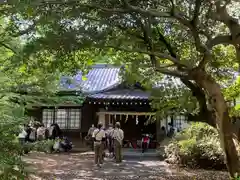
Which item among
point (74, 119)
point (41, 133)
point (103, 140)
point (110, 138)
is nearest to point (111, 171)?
point (103, 140)

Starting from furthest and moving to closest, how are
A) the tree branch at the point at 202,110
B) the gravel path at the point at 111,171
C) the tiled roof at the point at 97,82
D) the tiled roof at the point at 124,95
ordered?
1. the tiled roof at the point at 97,82
2. the tiled roof at the point at 124,95
3. the gravel path at the point at 111,171
4. the tree branch at the point at 202,110

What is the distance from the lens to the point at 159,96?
10211 millimetres

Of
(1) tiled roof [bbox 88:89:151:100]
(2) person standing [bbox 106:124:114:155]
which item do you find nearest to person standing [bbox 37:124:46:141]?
(1) tiled roof [bbox 88:89:151:100]

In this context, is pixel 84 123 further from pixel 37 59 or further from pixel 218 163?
pixel 37 59

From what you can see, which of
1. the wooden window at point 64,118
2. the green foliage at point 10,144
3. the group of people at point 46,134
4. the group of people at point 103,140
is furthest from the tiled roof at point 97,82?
the green foliage at point 10,144

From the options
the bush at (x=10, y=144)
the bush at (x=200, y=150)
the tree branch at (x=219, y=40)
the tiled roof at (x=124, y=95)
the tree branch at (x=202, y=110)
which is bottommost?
Answer: the bush at (x=200, y=150)

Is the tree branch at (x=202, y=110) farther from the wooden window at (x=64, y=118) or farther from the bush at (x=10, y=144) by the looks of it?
the wooden window at (x=64, y=118)

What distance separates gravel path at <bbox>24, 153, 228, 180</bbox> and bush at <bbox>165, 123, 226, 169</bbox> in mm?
581

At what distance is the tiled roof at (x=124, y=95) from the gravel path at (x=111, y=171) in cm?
465

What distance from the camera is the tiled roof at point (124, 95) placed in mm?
18891

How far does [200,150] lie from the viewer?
42.4 ft

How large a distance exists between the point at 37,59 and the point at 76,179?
4.19 metres

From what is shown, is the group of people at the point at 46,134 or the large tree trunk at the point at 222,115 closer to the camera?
the large tree trunk at the point at 222,115

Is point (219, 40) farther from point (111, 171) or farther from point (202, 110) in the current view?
point (111, 171)
